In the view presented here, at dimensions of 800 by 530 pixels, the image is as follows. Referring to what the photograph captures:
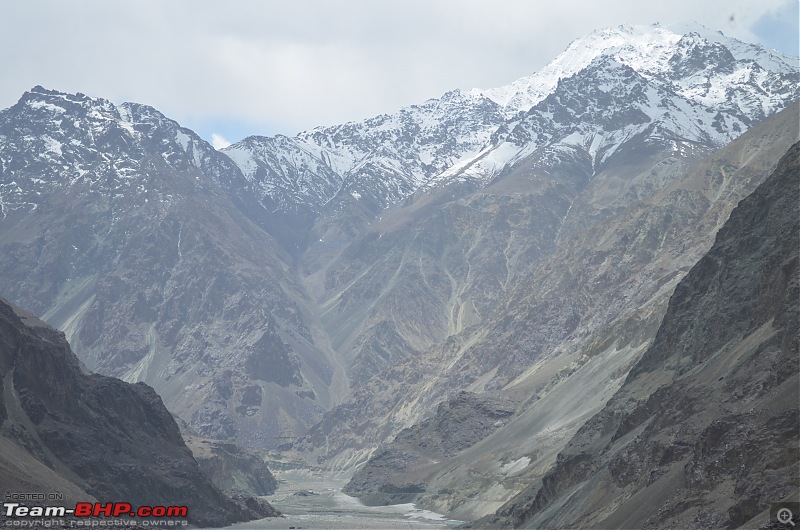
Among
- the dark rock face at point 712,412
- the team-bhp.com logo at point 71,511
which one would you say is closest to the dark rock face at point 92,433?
the team-bhp.com logo at point 71,511

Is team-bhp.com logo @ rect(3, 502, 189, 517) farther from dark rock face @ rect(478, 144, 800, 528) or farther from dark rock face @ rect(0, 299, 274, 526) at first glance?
dark rock face @ rect(478, 144, 800, 528)

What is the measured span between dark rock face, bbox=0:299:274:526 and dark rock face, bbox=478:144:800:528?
160 ft

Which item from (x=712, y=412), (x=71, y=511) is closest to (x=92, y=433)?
(x=71, y=511)

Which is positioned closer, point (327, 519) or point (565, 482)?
point (565, 482)

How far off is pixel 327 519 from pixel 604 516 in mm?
96422

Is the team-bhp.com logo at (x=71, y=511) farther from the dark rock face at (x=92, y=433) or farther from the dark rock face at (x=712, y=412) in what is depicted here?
the dark rock face at (x=712, y=412)

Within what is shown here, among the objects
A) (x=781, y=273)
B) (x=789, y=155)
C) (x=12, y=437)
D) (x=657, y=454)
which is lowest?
(x=657, y=454)

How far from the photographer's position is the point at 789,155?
5320 inches

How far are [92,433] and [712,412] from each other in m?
96.8

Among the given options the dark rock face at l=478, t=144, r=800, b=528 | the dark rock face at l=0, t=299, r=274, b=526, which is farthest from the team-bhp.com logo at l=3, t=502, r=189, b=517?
the dark rock face at l=478, t=144, r=800, b=528

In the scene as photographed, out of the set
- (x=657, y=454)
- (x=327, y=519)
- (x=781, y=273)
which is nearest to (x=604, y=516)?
(x=657, y=454)

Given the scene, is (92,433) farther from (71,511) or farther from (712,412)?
(712,412)

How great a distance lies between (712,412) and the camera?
10050 cm

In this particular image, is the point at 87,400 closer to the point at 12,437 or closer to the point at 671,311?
the point at 12,437
